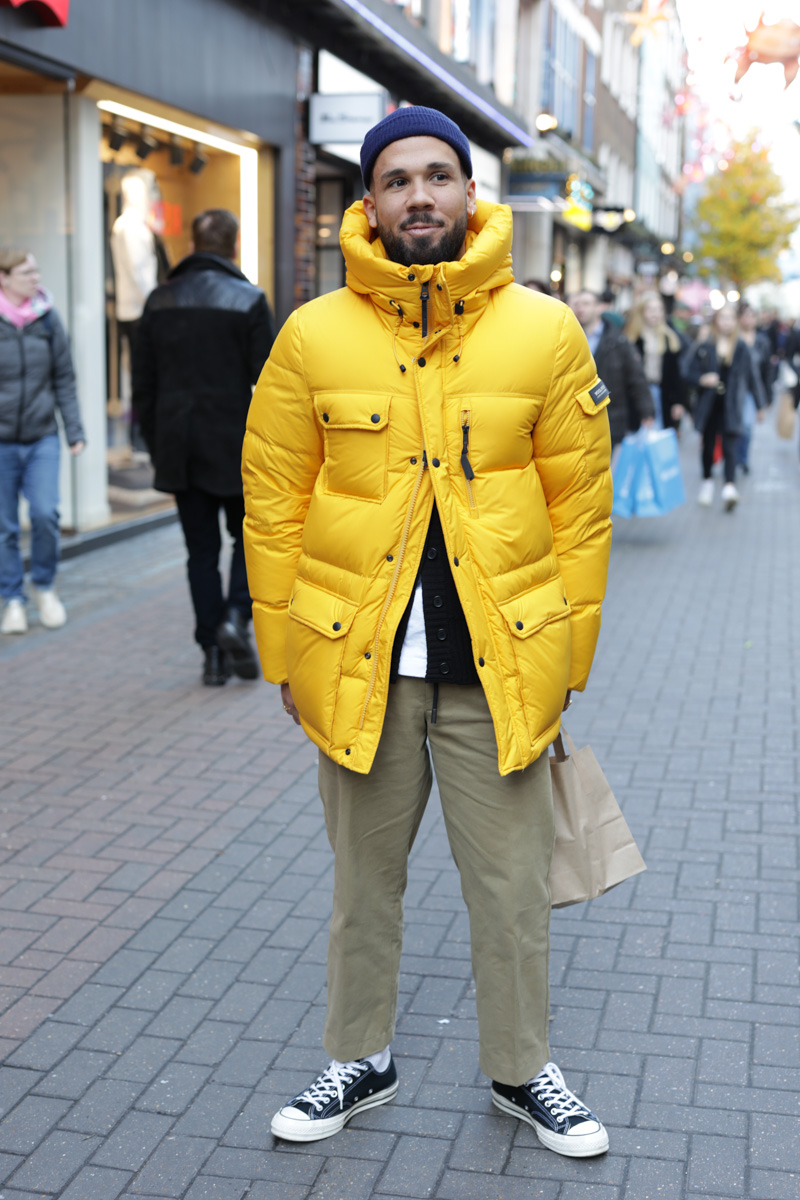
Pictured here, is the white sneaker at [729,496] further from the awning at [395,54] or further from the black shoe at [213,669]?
the black shoe at [213,669]

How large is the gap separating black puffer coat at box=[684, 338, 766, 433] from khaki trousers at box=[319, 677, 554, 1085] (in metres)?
10.2

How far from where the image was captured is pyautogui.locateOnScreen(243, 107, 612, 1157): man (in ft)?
9.01

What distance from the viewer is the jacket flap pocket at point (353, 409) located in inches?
109

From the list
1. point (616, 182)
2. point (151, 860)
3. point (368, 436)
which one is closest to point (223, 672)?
point (151, 860)

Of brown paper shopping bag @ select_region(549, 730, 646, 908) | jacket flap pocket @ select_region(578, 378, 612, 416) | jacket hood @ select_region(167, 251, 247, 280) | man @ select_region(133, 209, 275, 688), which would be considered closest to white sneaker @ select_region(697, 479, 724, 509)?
man @ select_region(133, 209, 275, 688)

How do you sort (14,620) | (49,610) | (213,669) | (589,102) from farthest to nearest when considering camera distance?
(589,102) → (49,610) → (14,620) → (213,669)

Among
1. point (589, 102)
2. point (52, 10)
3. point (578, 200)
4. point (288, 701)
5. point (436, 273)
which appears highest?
point (589, 102)

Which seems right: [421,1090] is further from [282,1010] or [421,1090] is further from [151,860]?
[151,860]

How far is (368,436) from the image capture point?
2781 mm

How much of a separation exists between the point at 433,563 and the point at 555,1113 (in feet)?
4.04

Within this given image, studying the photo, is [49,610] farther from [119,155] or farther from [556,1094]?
[556,1094]

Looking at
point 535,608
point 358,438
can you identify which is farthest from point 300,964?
point 358,438

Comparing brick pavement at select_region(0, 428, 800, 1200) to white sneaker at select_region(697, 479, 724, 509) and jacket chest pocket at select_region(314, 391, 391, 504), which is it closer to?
jacket chest pocket at select_region(314, 391, 391, 504)

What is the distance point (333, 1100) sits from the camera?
3102 mm
